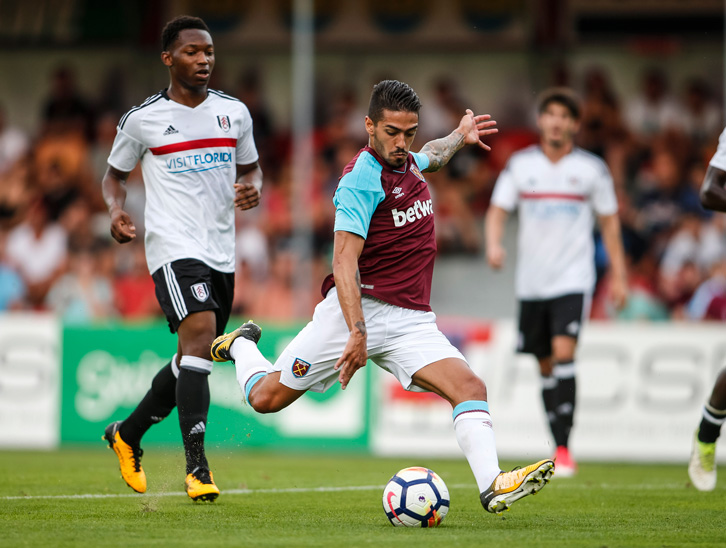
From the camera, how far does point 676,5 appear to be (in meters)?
17.5

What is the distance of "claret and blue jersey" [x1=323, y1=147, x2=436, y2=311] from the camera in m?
5.69

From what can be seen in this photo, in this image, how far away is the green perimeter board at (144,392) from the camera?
11.8 metres

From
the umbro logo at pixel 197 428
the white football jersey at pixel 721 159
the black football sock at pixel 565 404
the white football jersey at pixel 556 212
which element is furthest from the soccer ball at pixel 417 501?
the white football jersey at pixel 556 212

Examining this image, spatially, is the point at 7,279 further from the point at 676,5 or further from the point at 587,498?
the point at 676,5

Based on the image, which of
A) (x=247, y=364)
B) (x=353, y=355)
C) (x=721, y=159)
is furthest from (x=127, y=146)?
(x=721, y=159)

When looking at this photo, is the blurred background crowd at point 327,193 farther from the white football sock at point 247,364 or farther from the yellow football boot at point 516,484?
the yellow football boot at point 516,484

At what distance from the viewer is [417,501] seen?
18.4 ft

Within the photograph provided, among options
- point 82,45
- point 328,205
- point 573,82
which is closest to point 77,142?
point 82,45

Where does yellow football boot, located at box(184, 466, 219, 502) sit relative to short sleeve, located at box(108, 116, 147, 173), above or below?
below

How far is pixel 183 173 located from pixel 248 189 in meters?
0.39

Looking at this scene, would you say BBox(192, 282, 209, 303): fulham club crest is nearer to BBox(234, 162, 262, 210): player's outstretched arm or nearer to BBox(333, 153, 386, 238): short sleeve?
BBox(234, 162, 262, 210): player's outstretched arm

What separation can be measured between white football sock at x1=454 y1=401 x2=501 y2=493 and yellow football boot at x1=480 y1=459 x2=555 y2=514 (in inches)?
3.1

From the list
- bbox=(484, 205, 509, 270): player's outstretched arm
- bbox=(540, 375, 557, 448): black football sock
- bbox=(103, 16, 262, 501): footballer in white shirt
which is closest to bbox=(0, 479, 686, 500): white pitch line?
bbox=(103, 16, 262, 501): footballer in white shirt

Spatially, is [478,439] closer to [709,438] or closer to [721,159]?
[709,438]
